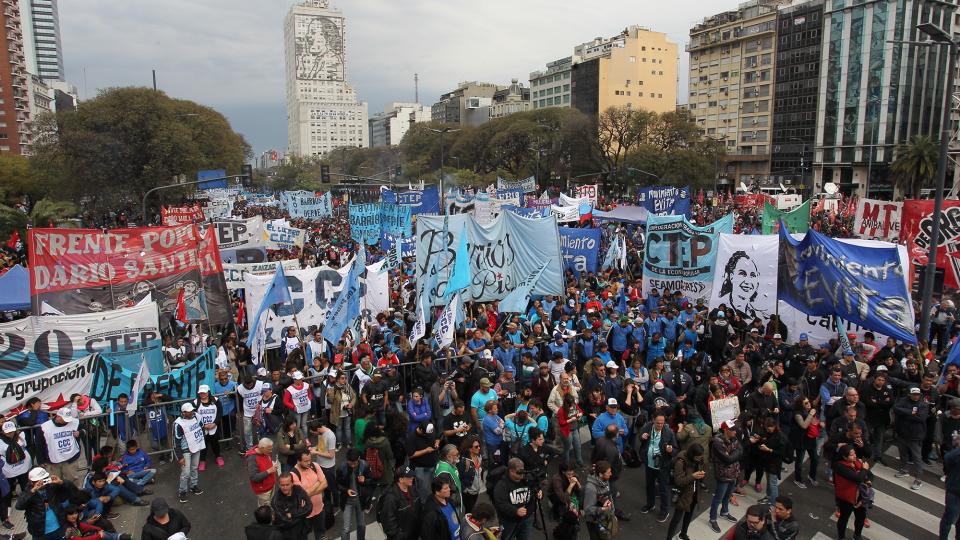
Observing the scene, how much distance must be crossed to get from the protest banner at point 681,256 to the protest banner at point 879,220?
5991 millimetres

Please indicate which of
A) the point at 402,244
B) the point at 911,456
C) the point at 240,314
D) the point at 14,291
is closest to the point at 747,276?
the point at 911,456

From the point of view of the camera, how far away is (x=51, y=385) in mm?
8844

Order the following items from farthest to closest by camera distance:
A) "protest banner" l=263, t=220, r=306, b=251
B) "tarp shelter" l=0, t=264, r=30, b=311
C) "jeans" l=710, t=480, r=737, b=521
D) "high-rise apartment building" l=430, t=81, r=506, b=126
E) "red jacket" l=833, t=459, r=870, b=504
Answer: "high-rise apartment building" l=430, t=81, r=506, b=126 < "protest banner" l=263, t=220, r=306, b=251 < "tarp shelter" l=0, t=264, r=30, b=311 < "jeans" l=710, t=480, r=737, b=521 < "red jacket" l=833, t=459, r=870, b=504

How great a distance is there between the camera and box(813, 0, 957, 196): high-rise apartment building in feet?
208

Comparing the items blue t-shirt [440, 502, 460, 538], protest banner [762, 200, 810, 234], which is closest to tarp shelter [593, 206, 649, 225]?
protest banner [762, 200, 810, 234]

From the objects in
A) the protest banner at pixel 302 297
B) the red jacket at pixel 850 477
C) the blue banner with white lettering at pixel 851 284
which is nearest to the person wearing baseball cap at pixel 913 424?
the blue banner with white lettering at pixel 851 284

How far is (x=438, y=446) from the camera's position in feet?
25.1

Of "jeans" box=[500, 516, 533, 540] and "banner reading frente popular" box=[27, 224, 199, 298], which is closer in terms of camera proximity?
"jeans" box=[500, 516, 533, 540]

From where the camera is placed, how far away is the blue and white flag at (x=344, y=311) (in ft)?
37.1

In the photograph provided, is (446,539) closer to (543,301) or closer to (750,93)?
(543,301)

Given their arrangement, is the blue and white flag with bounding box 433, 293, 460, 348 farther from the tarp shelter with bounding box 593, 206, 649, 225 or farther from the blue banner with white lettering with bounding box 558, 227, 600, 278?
the tarp shelter with bounding box 593, 206, 649, 225

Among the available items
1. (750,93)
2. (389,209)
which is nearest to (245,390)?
(389,209)

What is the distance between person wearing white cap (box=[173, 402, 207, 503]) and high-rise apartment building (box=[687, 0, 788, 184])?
79.0 m

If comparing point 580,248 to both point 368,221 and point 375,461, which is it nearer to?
point 368,221
